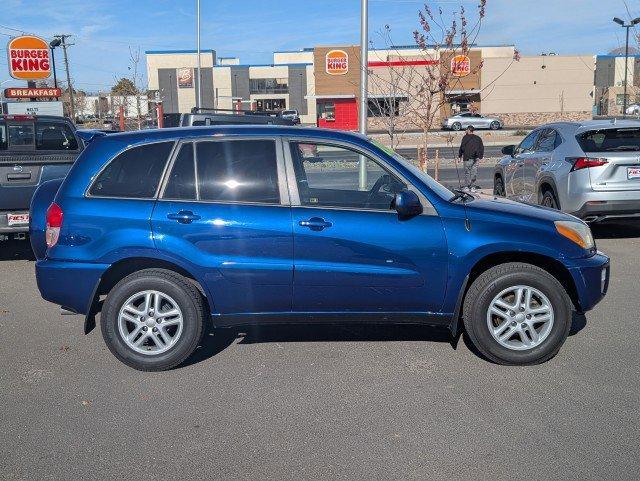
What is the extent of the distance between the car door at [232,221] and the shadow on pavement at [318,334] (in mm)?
784

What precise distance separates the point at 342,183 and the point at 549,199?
19.0 ft

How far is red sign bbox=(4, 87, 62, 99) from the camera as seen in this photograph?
34.9m

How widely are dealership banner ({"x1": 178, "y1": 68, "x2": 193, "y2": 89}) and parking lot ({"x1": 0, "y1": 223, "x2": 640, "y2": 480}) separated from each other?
66603 millimetres

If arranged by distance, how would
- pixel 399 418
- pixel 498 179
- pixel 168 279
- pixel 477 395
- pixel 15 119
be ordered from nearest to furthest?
1. pixel 399 418
2. pixel 477 395
3. pixel 168 279
4. pixel 15 119
5. pixel 498 179

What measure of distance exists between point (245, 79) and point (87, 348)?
68837mm

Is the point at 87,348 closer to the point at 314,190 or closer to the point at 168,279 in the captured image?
the point at 168,279

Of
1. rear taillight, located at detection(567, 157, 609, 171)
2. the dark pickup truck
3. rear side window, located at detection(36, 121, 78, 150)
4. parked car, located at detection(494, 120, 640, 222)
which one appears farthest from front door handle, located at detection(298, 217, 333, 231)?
rear side window, located at detection(36, 121, 78, 150)

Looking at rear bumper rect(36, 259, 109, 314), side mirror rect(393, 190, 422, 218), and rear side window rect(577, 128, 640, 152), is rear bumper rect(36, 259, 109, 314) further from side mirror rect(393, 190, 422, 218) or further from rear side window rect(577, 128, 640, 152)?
rear side window rect(577, 128, 640, 152)

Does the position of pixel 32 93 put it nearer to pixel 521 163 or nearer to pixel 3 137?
pixel 3 137

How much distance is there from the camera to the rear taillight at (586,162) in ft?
30.4

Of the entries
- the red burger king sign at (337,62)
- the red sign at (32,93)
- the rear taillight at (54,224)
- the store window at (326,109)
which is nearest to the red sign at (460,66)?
the rear taillight at (54,224)

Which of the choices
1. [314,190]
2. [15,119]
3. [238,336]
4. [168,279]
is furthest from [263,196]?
[15,119]

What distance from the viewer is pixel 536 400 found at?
4.56 metres

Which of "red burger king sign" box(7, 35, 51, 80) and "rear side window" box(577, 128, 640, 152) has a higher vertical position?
"red burger king sign" box(7, 35, 51, 80)
